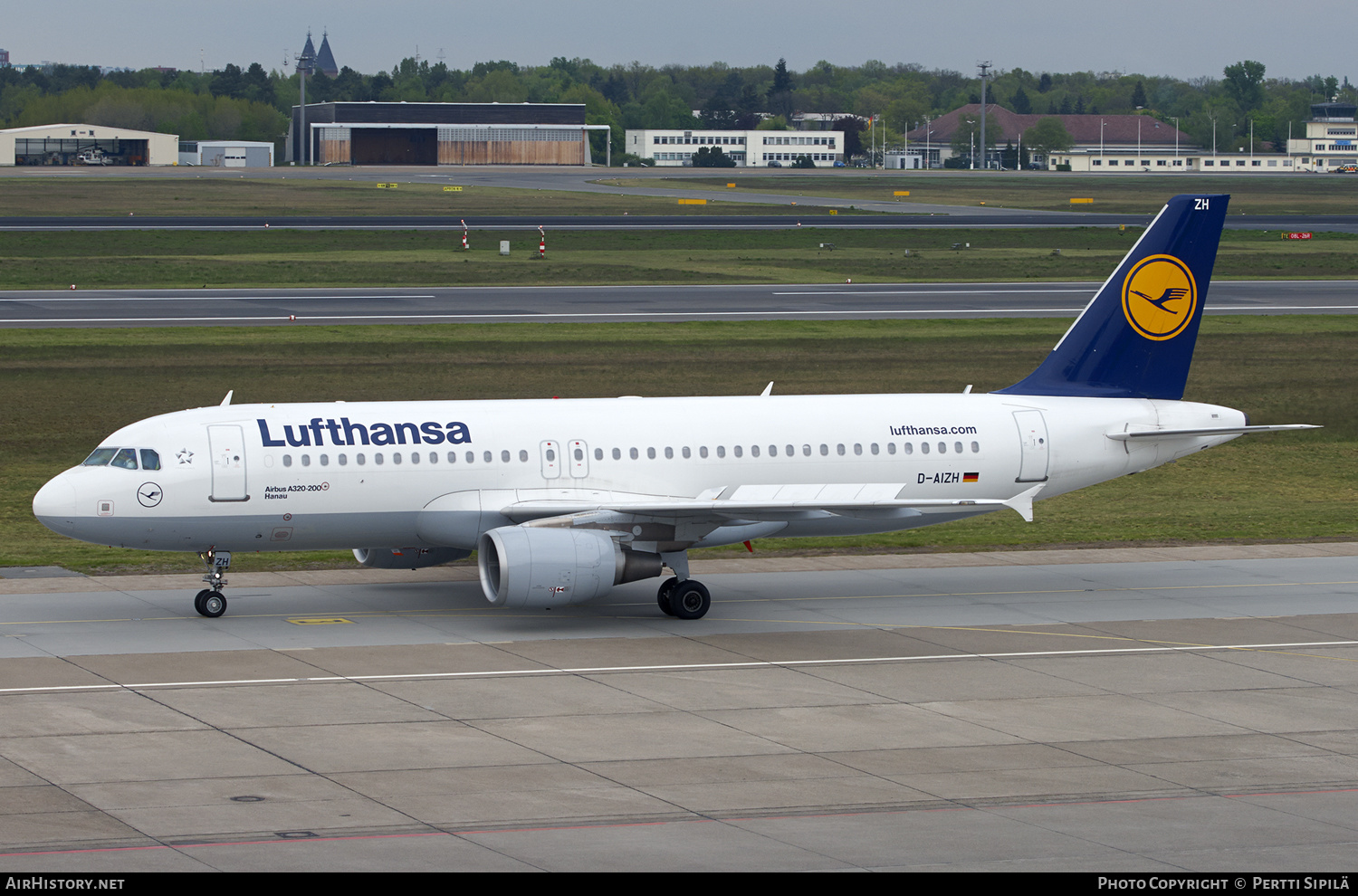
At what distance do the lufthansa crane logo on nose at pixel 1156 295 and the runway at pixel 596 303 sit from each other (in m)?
39.8

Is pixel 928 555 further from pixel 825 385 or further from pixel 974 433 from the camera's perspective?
pixel 825 385

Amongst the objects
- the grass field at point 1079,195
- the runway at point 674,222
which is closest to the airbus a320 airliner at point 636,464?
the runway at point 674,222

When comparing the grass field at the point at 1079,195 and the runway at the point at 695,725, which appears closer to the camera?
the runway at the point at 695,725

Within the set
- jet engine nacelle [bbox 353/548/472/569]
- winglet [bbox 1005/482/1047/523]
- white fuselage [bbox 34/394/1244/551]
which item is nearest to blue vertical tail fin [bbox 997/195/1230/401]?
white fuselage [bbox 34/394/1244/551]

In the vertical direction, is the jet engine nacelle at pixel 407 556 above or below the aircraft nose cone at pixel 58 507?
below

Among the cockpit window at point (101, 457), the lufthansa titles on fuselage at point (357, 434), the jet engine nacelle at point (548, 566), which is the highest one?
the lufthansa titles on fuselage at point (357, 434)

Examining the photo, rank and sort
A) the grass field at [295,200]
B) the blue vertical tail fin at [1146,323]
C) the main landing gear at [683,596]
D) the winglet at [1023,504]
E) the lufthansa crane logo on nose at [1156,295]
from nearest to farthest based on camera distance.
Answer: the winglet at [1023,504]
the main landing gear at [683,596]
the blue vertical tail fin at [1146,323]
the lufthansa crane logo on nose at [1156,295]
the grass field at [295,200]

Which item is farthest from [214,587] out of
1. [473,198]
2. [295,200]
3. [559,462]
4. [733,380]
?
[473,198]

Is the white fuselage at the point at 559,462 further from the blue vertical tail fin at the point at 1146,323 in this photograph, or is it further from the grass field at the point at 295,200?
the grass field at the point at 295,200

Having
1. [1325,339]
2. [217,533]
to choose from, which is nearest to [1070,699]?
[217,533]

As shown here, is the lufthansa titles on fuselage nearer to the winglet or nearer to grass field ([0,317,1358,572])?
grass field ([0,317,1358,572])

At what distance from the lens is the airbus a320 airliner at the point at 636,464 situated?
31453 mm

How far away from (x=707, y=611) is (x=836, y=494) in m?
3.43

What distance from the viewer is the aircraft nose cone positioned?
3102 cm
